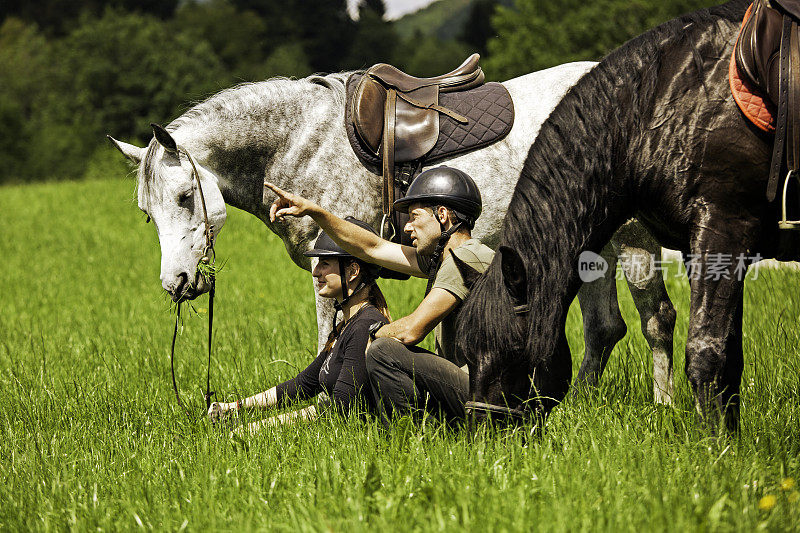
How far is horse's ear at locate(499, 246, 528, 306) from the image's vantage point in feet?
9.88

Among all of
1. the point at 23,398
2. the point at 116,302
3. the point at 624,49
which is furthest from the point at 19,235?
the point at 624,49

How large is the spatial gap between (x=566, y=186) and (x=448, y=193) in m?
0.65

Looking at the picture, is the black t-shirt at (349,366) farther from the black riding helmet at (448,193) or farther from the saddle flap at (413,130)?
the saddle flap at (413,130)

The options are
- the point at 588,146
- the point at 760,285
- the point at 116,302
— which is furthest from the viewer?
the point at 116,302

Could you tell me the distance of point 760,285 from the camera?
25.7 ft

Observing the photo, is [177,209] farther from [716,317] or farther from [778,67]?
[778,67]

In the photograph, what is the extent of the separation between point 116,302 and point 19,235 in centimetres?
725

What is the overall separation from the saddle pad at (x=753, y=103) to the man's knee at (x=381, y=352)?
1.78 m

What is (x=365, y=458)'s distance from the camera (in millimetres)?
3354

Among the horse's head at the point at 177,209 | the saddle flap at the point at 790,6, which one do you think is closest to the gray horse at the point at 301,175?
the horse's head at the point at 177,209

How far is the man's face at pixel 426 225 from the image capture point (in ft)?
12.4

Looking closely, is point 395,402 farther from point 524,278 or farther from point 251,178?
point 251,178

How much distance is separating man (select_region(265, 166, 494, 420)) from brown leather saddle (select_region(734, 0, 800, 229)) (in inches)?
50.5

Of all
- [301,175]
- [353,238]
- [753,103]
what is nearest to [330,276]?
[353,238]
